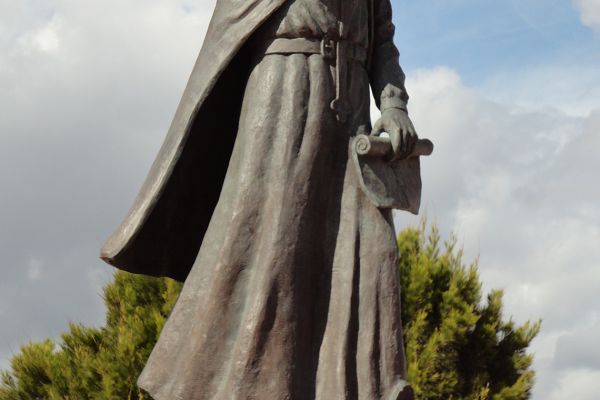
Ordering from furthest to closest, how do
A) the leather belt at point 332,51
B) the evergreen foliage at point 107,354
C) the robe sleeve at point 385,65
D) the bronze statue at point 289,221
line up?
the evergreen foliage at point 107,354, the robe sleeve at point 385,65, the leather belt at point 332,51, the bronze statue at point 289,221

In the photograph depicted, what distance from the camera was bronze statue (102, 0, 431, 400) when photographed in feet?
17.9

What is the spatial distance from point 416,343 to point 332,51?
4876mm

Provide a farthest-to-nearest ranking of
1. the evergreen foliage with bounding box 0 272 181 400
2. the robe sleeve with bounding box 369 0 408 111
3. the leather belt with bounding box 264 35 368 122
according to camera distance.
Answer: the evergreen foliage with bounding box 0 272 181 400
the robe sleeve with bounding box 369 0 408 111
the leather belt with bounding box 264 35 368 122

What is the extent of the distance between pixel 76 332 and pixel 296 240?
5449 mm

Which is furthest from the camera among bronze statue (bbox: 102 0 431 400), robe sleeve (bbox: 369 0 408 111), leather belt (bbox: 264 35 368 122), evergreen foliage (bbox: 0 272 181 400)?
evergreen foliage (bbox: 0 272 181 400)

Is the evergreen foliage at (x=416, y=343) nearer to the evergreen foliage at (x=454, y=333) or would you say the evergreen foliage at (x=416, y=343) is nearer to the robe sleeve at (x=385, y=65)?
the evergreen foliage at (x=454, y=333)

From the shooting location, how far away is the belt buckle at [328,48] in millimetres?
5648

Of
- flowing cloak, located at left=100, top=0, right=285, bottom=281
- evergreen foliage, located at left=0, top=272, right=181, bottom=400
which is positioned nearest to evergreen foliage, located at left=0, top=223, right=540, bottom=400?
evergreen foliage, located at left=0, top=272, right=181, bottom=400

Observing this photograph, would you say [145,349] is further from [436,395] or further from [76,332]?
[436,395]

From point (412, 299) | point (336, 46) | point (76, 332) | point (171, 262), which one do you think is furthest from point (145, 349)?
point (336, 46)

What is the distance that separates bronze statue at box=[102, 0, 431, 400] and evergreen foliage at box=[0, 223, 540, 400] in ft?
14.4

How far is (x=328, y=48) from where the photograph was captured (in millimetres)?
5660

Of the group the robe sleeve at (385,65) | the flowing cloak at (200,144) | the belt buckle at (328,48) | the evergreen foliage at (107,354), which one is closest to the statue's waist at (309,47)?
the belt buckle at (328,48)

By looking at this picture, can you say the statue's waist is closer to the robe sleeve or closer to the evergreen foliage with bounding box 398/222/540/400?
the robe sleeve
